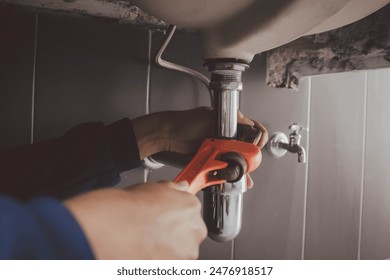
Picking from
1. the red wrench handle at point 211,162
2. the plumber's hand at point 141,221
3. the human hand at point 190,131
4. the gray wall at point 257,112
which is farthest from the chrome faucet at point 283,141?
the plumber's hand at point 141,221

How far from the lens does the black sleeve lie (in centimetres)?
45

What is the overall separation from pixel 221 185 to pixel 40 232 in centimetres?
26

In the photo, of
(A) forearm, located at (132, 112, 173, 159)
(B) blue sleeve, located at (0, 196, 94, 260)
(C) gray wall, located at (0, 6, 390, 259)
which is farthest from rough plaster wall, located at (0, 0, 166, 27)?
(B) blue sleeve, located at (0, 196, 94, 260)

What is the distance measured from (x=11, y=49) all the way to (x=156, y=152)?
11.2 inches

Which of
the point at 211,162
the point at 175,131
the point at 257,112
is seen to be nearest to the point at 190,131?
the point at 175,131

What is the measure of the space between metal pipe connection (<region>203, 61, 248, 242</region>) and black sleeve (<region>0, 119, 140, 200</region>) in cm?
13

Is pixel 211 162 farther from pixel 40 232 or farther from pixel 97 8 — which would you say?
pixel 97 8

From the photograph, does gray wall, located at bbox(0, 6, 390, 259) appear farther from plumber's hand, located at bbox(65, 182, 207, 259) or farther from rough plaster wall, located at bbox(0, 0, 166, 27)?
plumber's hand, located at bbox(65, 182, 207, 259)

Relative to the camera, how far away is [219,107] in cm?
44

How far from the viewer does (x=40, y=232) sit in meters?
0.19

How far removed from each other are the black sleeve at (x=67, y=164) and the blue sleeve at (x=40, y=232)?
258 millimetres

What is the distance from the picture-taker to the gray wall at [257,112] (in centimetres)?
57

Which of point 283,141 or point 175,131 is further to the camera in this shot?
point 283,141

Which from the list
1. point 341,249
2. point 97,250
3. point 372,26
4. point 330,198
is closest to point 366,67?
point 372,26
